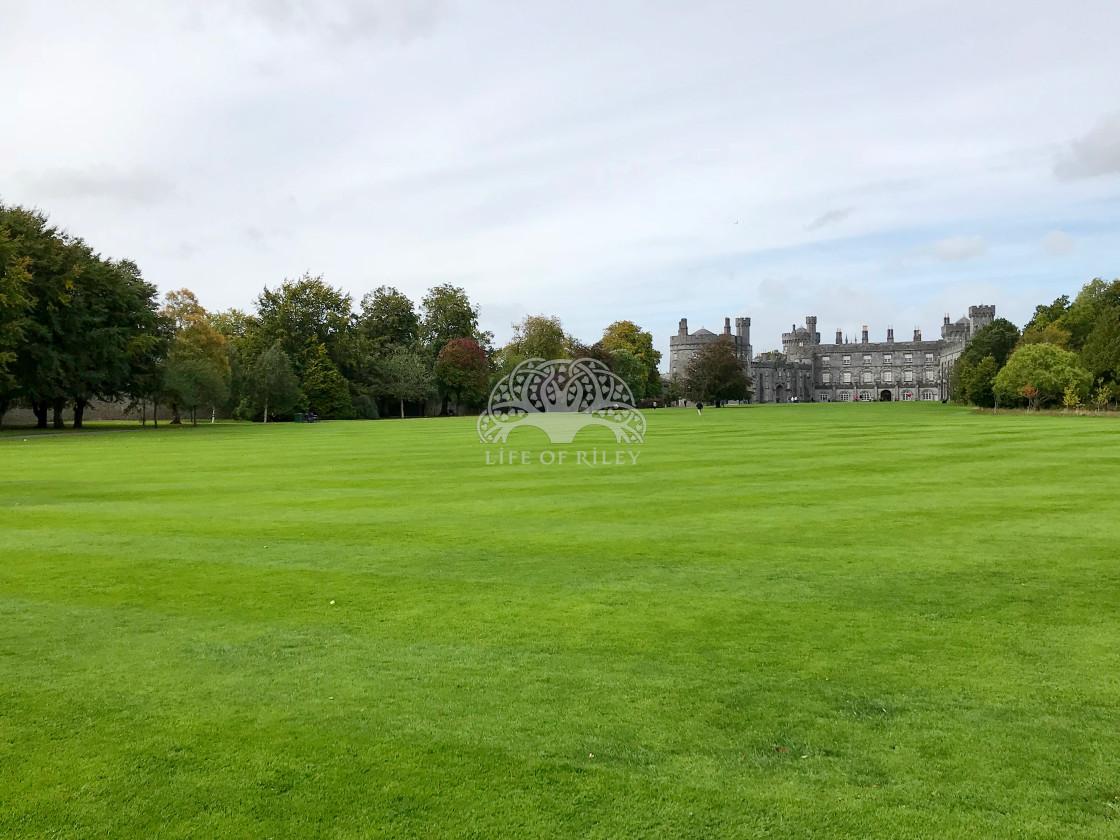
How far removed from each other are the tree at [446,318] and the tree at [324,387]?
21.5 metres

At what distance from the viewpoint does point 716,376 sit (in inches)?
4446

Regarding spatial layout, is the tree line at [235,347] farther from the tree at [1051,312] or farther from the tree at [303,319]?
the tree at [1051,312]

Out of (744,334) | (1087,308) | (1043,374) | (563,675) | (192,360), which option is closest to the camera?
(563,675)

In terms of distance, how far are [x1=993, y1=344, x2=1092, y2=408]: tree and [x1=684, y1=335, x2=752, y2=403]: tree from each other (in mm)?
44503

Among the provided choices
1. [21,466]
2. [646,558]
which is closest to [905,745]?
[646,558]

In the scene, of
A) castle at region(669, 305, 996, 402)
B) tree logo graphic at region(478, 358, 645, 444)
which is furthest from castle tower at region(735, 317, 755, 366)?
tree logo graphic at region(478, 358, 645, 444)

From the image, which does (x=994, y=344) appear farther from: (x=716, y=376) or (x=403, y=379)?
(x=403, y=379)

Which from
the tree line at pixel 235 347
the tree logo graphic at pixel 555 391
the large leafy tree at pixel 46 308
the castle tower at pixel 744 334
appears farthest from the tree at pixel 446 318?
the castle tower at pixel 744 334

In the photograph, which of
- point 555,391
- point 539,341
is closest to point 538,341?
point 539,341

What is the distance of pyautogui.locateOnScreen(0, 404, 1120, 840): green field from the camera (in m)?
4.23

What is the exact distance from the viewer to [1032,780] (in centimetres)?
443

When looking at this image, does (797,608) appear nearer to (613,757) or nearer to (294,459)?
(613,757)

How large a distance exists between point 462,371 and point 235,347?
80.4ft

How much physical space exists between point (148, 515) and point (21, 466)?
12948 millimetres
